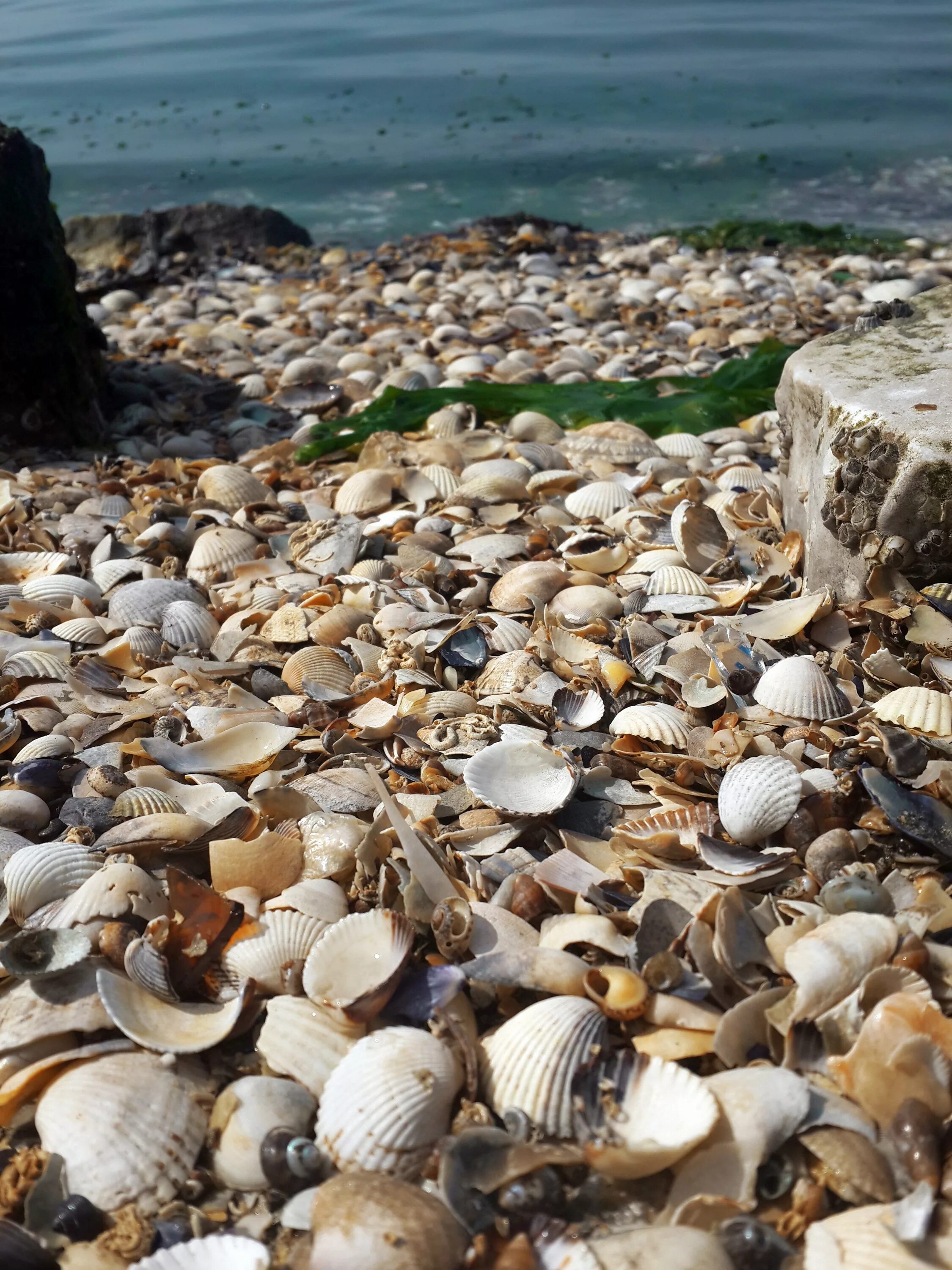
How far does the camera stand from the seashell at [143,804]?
88.5 inches

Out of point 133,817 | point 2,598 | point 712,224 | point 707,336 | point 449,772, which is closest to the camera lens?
point 133,817

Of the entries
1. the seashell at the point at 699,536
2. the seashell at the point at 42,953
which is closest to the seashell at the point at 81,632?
the seashell at the point at 42,953

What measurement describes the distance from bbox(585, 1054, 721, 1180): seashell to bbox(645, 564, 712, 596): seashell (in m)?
1.68

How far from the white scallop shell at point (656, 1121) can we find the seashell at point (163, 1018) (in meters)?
0.66

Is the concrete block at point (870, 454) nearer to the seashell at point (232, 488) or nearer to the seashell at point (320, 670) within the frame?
the seashell at point (320, 670)

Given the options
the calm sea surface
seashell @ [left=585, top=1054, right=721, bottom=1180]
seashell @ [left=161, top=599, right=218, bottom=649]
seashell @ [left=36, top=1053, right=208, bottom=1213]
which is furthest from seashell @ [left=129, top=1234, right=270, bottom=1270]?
the calm sea surface

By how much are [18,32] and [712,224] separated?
22.6m

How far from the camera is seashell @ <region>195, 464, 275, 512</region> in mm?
4238

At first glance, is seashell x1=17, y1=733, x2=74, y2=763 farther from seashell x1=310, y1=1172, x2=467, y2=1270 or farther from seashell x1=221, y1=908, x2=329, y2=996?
seashell x1=310, y1=1172, x2=467, y2=1270

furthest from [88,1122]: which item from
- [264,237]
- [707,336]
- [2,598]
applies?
[264,237]

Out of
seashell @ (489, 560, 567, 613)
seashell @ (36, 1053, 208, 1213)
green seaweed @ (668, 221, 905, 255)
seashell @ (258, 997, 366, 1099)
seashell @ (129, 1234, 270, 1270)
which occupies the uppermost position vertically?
green seaweed @ (668, 221, 905, 255)

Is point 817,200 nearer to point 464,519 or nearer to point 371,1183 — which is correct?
point 464,519

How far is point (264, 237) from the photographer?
33.7ft

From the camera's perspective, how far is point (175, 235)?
32.9ft
